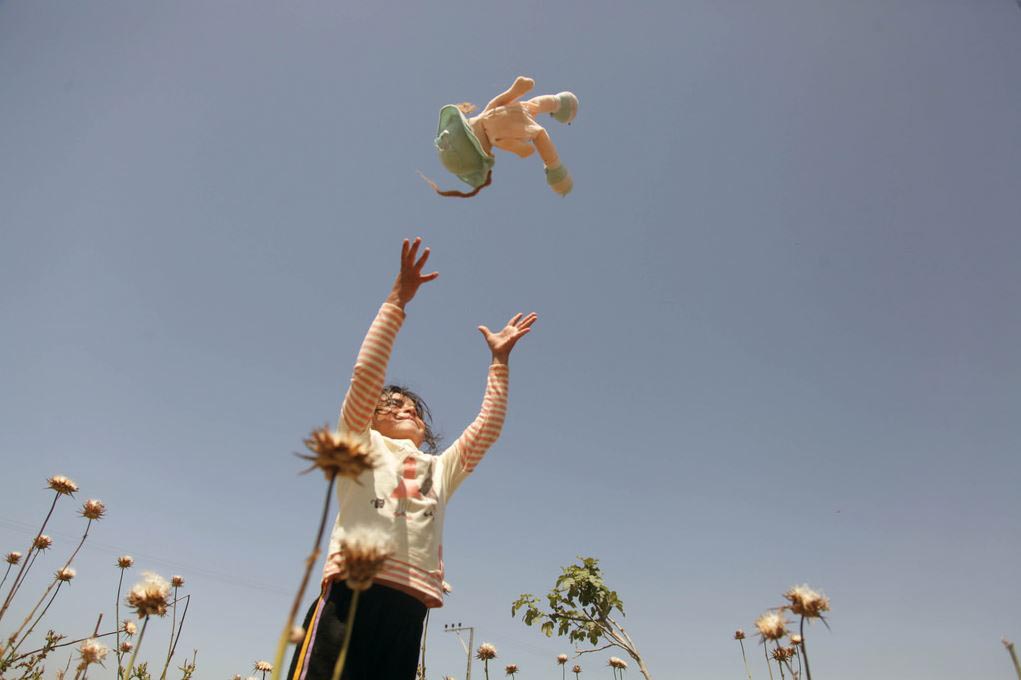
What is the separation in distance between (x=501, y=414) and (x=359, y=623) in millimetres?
1438

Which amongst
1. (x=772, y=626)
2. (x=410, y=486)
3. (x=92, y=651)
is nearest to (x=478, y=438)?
(x=410, y=486)

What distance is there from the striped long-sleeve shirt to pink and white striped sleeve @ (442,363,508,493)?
106mm

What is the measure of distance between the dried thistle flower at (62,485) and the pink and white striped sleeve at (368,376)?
369cm

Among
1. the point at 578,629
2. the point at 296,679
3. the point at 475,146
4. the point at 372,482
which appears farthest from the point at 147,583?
the point at 578,629

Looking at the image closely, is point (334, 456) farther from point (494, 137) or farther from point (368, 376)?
point (494, 137)

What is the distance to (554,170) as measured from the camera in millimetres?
4746

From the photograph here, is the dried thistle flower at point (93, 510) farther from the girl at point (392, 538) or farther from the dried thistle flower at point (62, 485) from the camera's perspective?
the girl at point (392, 538)

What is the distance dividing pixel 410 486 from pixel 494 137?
116 inches

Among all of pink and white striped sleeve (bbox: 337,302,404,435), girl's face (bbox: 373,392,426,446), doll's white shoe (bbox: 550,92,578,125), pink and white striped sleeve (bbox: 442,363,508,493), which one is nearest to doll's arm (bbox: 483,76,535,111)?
doll's white shoe (bbox: 550,92,578,125)

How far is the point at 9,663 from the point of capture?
3604 millimetres

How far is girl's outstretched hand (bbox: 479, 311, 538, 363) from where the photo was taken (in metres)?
3.85

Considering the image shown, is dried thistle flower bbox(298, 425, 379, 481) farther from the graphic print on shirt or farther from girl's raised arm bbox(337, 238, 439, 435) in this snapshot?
the graphic print on shirt

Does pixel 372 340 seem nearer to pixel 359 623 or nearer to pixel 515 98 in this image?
pixel 359 623

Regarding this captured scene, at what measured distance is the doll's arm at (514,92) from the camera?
461cm
